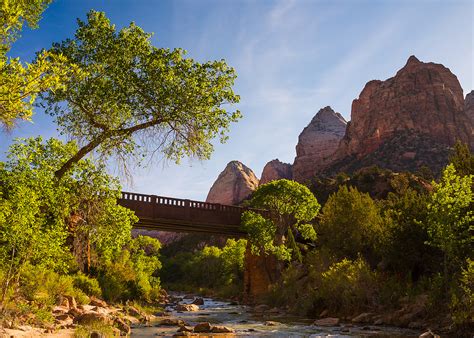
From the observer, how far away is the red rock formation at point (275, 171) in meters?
149

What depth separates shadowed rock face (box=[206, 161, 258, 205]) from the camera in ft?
454

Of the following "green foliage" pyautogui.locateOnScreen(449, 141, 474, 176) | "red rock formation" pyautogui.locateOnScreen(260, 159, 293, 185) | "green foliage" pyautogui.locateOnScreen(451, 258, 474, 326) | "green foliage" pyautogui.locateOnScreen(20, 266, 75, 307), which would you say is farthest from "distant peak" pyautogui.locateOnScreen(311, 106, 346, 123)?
"green foliage" pyautogui.locateOnScreen(451, 258, 474, 326)

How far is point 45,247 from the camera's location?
38.0 ft

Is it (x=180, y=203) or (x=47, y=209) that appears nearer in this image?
(x=47, y=209)

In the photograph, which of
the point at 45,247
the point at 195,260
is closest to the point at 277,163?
the point at 195,260

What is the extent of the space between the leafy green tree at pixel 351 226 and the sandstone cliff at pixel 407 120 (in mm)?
64618

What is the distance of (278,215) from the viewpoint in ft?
110

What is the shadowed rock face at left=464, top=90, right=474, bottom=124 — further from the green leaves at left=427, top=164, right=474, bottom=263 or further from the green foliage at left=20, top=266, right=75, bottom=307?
the green foliage at left=20, top=266, right=75, bottom=307

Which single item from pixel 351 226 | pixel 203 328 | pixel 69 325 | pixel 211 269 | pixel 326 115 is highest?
pixel 326 115

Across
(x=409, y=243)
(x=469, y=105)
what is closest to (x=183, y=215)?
(x=409, y=243)

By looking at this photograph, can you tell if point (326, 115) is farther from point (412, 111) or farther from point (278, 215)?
point (278, 215)

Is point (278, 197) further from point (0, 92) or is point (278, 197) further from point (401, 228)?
point (0, 92)

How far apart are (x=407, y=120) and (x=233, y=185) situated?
61.0m

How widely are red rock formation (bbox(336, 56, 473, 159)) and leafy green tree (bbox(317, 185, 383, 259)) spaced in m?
81.9
